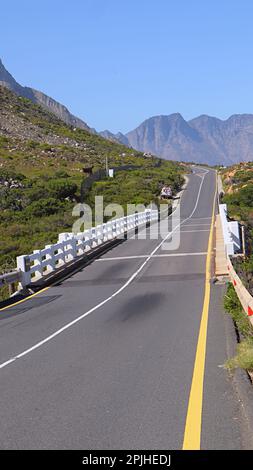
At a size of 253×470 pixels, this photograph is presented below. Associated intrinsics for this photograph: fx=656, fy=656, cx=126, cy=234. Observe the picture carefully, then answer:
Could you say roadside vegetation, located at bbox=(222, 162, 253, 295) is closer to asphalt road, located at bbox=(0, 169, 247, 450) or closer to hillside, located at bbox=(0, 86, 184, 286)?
asphalt road, located at bbox=(0, 169, 247, 450)

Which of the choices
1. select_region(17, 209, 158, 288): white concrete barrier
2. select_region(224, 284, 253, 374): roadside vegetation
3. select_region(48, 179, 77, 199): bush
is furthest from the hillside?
select_region(224, 284, 253, 374): roadside vegetation

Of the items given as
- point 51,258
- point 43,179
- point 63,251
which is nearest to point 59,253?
point 63,251

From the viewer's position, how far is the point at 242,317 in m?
11.1

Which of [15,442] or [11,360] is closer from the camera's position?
[15,442]

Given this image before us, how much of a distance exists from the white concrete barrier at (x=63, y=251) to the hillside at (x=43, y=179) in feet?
15.5

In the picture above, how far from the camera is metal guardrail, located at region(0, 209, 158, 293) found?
19.5 meters

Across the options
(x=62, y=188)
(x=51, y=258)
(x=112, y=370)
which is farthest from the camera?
(x=62, y=188)

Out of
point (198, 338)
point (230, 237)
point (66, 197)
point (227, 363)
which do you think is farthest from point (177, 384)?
point (66, 197)

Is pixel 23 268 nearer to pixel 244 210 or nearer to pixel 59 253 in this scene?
pixel 59 253

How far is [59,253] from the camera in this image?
23.7 metres

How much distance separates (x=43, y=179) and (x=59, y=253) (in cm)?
5109

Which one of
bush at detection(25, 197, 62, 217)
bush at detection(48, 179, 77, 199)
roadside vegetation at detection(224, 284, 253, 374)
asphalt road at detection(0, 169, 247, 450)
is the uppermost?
bush at detection(48, 179, 77, 199)
